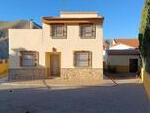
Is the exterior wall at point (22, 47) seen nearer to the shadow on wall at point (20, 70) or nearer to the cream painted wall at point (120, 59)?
the shadow on wall at point (20, 70)

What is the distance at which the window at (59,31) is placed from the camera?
3347 cm

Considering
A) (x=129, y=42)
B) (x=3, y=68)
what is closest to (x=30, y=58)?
(x=3, y=68)

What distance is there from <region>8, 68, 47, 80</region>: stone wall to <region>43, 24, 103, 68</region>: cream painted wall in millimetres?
1981

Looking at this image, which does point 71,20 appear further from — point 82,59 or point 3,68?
point 3,68

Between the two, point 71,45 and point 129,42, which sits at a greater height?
point 129,42

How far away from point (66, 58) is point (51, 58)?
8.94ft

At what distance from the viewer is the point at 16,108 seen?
49.0 ft

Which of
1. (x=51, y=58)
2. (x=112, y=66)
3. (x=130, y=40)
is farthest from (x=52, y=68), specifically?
(x=130, y=40)

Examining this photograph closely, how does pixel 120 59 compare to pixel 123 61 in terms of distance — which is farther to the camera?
pixel 120 59

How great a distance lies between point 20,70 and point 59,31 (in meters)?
4.96

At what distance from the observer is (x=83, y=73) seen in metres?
33.5

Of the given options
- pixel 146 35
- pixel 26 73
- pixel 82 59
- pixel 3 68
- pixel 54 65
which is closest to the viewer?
pixel 146 35

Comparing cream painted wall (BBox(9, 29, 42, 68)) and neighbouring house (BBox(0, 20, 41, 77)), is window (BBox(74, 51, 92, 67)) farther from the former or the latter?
neighbouring house (BBox(0, 20, 41, 77))

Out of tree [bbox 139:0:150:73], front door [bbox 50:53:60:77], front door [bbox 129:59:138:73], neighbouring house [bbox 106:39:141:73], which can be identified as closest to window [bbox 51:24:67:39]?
front door [bbox 50:53:60:77]
